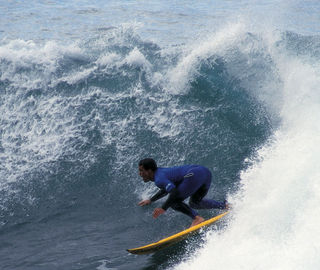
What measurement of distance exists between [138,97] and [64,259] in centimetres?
495

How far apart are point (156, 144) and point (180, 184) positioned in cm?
283

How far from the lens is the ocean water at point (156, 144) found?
6250 mm

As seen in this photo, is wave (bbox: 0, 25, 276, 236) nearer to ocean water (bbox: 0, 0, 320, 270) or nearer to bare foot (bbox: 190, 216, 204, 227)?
ocean water (bbox: 0, 0, 320, 270)

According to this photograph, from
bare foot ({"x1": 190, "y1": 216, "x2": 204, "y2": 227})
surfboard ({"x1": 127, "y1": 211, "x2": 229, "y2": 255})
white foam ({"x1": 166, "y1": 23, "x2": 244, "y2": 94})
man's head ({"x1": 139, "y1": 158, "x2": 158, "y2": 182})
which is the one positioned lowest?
surfboard ({"x1": 127, "y1": 211, "x2": 229, "y2": 255})

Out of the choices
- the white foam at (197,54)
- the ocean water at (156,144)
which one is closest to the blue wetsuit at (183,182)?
the ocean water at (156,144)

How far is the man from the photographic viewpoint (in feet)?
22.3

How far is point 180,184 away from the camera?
707 cm

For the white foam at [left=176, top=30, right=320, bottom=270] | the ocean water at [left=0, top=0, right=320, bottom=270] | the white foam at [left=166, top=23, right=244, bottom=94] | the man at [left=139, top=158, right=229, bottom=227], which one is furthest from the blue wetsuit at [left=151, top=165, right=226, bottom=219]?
the white foam at [left=166, top=23, right=244, bottom=94]

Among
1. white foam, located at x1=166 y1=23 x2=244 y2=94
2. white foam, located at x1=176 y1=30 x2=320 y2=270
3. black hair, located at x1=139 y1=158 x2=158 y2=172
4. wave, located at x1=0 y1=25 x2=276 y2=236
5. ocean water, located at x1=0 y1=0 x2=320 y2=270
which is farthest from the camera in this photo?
white foam, located at x1=166 y1=23 x2=244 y2=94

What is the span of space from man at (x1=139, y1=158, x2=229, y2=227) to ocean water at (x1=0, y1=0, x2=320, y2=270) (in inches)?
14.9

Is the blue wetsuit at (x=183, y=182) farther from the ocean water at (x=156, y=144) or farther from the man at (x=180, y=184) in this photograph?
the ocean water at (x=156, y=144)

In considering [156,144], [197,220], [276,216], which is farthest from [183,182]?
[156,144]

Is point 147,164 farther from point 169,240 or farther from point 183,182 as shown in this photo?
point 169,240

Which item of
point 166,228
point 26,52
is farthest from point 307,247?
point 26,52
